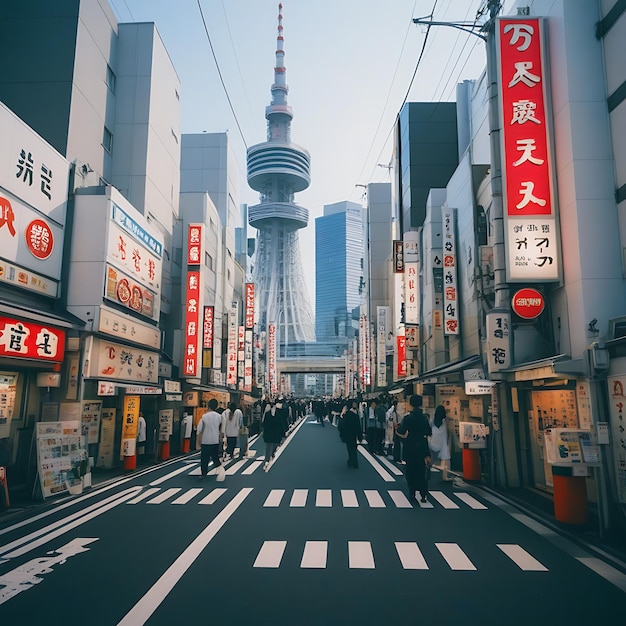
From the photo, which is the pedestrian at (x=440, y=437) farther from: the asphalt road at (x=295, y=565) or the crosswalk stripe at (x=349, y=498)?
the crosswalk stripe at (x=349, y=498)

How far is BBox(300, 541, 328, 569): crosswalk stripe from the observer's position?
5.97 metres

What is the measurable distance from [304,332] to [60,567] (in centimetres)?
12546

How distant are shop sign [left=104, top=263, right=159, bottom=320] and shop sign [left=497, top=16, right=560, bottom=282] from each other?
10585 mm

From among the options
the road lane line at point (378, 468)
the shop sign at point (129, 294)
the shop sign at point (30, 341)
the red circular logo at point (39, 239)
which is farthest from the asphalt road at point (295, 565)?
the shop sign at point (129, 294)

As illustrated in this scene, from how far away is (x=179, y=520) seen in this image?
324 inches

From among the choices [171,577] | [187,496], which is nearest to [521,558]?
[171,577]

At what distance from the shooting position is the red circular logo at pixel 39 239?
11867 millimetres

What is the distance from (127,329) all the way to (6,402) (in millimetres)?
5399

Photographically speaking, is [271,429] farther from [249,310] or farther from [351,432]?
[249,310]

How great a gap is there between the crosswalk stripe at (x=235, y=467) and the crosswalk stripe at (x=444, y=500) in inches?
219

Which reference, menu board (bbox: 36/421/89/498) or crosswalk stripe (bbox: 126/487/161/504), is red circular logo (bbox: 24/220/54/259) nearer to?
menu board (bbox: 36/421/89/498)

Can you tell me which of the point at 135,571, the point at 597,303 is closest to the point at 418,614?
the point at 135,571

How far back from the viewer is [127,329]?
16188mm

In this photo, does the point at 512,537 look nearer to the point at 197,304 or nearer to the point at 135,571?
the point at 135,571
